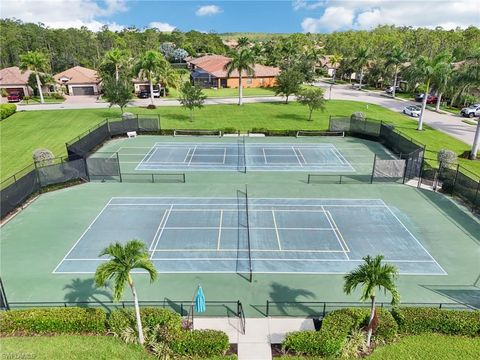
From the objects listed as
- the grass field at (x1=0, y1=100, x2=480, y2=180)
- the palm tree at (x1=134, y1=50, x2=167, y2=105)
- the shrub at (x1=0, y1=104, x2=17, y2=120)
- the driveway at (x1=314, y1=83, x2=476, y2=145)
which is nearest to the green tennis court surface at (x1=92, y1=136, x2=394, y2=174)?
the grass field at (x1=0, y1=100, x2=480, y2=180)

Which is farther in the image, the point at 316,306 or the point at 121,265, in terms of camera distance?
the point at 316,306

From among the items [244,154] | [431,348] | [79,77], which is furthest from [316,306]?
[79,77]

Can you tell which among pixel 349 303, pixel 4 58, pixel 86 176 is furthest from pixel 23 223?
pixel 4 58

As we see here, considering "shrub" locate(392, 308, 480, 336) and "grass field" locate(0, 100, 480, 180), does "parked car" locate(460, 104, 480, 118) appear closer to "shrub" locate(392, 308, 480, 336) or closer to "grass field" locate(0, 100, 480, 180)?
"grass field" locate(0, 100, 480, 180)

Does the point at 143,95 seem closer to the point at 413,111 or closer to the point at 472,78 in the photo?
the point at 413,111

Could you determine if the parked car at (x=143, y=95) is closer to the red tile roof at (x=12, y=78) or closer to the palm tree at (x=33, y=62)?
the palm tree at (x=33, y=62)

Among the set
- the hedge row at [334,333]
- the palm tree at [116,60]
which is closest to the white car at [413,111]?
the palm tree at [116,60]
